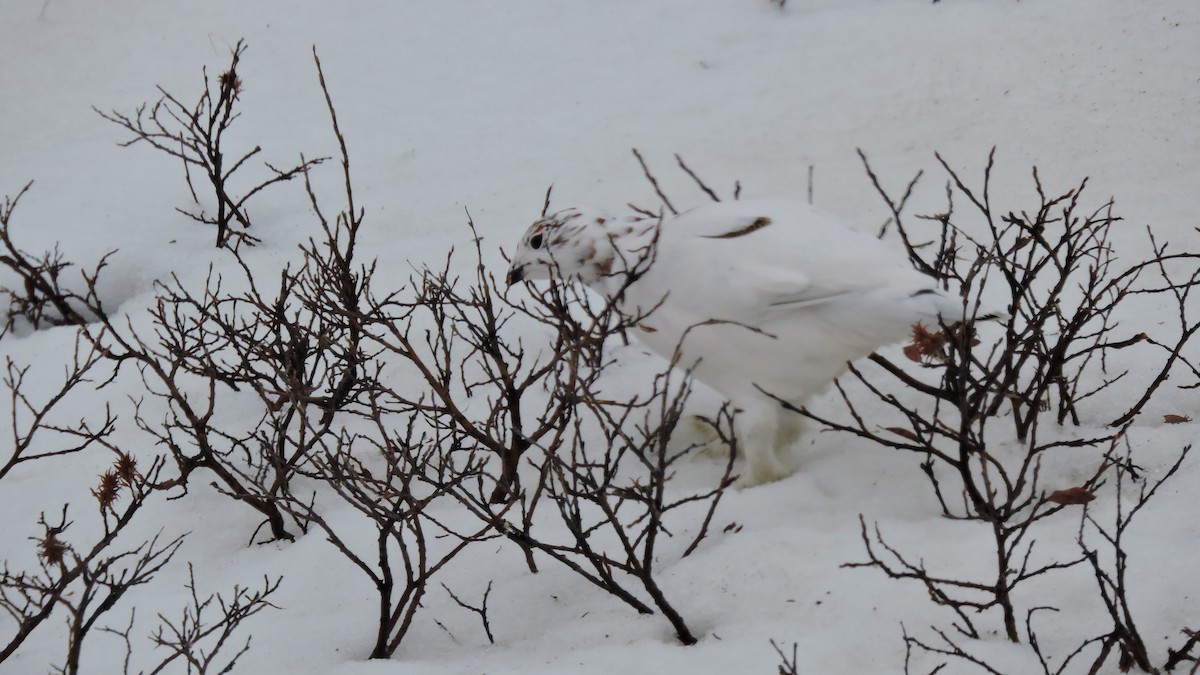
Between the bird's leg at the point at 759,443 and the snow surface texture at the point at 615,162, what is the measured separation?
0.06 m

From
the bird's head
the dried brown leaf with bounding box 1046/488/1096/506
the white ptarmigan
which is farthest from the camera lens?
the bird's head

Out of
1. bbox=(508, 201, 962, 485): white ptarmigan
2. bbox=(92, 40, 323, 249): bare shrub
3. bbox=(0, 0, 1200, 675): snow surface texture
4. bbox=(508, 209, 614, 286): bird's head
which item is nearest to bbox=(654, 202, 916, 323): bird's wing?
bbox=(508, 201, 962, 485): white ptarmigan

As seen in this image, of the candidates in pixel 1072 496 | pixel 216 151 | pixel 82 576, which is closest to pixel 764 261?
pixel 1072 496

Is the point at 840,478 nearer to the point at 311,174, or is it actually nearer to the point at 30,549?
the point at 30,549

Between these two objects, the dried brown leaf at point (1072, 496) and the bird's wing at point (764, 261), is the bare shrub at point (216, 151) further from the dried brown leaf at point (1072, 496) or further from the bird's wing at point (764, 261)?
the dried brown leaf at point (1072, 496)

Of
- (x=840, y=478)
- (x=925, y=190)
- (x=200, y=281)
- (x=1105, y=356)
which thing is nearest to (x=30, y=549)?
(x=200, y=281)

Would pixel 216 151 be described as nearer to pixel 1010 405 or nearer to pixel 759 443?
pixel 759 443

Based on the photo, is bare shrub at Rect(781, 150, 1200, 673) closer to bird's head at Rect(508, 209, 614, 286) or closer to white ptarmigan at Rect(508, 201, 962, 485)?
white ptarmigan at Rect(508, 201, 962, 485)

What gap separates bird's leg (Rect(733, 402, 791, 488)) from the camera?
8.66 ft

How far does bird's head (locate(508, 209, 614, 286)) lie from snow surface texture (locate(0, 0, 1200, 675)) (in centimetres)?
69

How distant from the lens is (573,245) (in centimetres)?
277

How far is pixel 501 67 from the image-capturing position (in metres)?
5.51

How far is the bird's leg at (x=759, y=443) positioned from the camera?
2.64m

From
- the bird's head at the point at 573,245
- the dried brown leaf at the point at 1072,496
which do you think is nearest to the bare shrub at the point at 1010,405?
the dried brown leaf at the point at 1072,496
